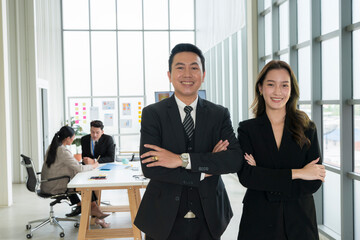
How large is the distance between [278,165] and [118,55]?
1135cm

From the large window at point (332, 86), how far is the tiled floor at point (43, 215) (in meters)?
1.39

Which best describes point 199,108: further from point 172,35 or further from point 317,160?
point 172,35

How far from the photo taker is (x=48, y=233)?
527 centimetres

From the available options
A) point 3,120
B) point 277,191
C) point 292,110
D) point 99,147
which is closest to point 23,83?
point 3,120

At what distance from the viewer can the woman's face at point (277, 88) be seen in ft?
7.21

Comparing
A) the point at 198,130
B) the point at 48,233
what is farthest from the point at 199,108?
the point at 48,233

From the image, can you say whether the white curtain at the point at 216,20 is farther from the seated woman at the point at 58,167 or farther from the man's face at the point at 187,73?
the man's face at the point at 187,73

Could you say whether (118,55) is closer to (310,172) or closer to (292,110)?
(292,110)

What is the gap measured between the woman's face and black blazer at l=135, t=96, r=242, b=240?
27 cm

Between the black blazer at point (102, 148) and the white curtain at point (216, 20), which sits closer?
the black blazer at point (102, 148)

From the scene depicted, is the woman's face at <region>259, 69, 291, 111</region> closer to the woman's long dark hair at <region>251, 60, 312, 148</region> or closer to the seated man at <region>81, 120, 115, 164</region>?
the woman's long dark hair at <region>251, 60, 312, 148</region>

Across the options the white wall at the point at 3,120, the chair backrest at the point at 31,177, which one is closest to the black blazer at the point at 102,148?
the chair backrest at the point at 31,177

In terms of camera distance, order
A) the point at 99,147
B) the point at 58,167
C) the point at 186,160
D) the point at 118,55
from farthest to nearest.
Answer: the point at 118,55, the point at 99,147, the point at 58,167, the point at 186,160

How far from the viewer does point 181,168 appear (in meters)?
2.08
